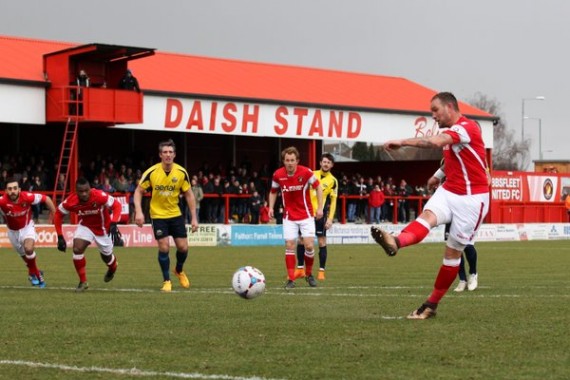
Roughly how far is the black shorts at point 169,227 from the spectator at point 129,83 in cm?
2516

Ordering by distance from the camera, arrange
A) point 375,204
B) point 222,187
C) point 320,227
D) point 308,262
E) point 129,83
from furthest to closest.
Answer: point 375,204, point 222,187, point 129,83, point 320,227, point 308,262

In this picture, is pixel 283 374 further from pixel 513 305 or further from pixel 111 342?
pixel 513 305

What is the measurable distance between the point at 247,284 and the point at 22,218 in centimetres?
546

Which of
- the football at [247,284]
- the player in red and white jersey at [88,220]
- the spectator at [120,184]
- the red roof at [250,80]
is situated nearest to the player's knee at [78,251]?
the player in red and white jersey at [88,220]

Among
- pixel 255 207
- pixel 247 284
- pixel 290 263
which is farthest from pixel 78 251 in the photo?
pixel 255 207

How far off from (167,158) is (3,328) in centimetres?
577

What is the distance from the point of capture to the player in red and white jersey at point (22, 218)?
54.0ft

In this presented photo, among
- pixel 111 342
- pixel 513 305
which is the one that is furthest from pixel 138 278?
pixel 111 342

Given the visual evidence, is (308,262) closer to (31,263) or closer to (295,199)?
(295,199)

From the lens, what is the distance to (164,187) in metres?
15.9

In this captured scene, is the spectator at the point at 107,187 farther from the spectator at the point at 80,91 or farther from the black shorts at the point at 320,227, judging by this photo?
the black shorts at the point at 320,227

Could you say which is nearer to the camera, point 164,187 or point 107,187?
point 164,187

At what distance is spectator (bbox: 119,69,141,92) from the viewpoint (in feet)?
133

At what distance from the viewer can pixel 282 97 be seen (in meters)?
47.8
